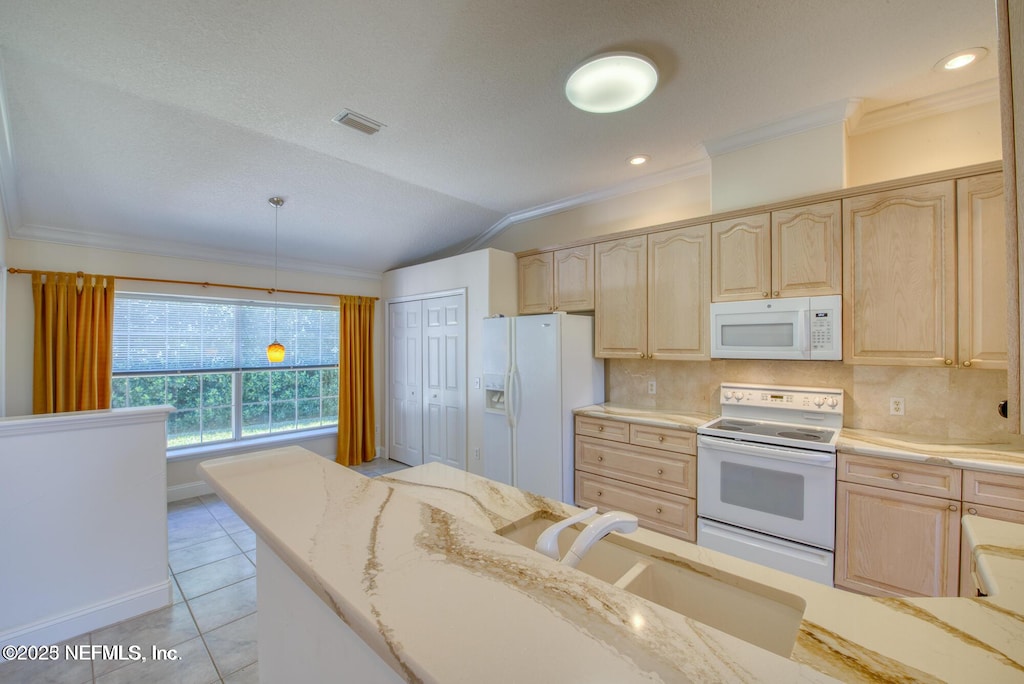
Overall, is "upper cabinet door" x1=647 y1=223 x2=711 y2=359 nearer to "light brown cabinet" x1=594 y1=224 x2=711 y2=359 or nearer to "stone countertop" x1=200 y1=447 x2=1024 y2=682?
"light brown cabinet" x1=594 y1=224 x2=711 y2=359

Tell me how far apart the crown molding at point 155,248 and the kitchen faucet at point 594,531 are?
4.60 m

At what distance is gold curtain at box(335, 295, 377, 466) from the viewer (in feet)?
15.7

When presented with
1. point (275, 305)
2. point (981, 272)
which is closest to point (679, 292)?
point (981, 272)

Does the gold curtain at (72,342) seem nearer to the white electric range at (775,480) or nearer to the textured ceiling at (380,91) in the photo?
the textured ceiling at (380,91)

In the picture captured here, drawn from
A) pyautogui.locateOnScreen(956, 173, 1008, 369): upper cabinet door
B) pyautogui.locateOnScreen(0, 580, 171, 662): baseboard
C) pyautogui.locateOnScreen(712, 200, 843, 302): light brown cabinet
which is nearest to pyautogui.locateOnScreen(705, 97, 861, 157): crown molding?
pyautogui.locateOnScreen(712, 200, 843, 302): light brown cabinet

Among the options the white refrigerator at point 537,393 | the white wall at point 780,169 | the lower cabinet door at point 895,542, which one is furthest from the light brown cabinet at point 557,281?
the lower cabinet door at point 895,542

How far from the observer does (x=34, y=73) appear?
2066 mm

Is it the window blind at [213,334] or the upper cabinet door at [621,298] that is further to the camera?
the window blind at [213,334]

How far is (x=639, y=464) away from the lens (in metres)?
2.80

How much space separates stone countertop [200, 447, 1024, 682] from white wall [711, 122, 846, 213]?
7.18 feet

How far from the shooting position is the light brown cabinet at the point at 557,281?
3.41m

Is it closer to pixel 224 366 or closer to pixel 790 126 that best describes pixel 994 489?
pixel 790 126

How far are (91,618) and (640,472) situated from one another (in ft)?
10.4

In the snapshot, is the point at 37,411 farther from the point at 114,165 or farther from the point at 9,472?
the point at 114,165
